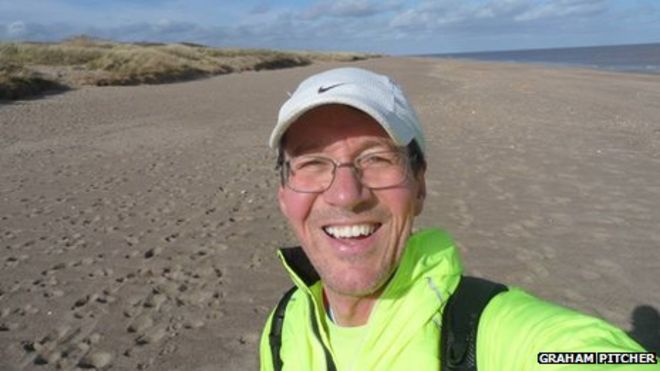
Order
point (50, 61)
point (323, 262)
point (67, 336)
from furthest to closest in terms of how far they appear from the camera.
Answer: point (50, 61) < point (67, 336) < point (323, 262)

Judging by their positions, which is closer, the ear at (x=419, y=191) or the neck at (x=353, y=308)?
the neck at (x=353, y=308)

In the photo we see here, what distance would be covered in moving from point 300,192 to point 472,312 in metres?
0.73

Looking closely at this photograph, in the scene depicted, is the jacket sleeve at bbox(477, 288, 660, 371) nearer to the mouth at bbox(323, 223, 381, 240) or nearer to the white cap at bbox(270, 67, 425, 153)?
the mouth at bbox(323, 223, 381, 240)

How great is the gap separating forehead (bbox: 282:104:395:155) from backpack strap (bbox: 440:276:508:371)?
55cm

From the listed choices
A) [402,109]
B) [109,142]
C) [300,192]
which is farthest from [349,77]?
[109,142]

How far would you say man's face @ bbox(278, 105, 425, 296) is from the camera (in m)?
1.80

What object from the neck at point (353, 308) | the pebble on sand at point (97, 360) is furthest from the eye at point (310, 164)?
the pebble on sand at point (97, 360)

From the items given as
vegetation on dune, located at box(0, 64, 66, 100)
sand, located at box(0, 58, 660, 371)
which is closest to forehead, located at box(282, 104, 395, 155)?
sand, located at box(0, 58, 660, 371)

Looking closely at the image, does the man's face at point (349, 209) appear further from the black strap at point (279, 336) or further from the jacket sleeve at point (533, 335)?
the jacket sleeve at point (533, 335)

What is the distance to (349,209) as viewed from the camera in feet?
5.96

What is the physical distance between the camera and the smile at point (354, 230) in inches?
71.9

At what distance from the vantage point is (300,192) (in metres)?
1.94

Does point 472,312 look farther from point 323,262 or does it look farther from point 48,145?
point 48,145

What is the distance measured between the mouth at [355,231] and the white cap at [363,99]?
30cm
